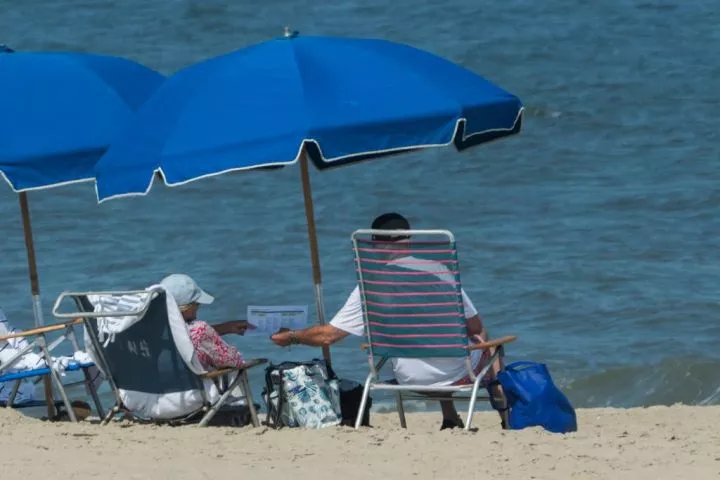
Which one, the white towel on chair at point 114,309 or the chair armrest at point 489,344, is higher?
the white towel on chair at point 114,309

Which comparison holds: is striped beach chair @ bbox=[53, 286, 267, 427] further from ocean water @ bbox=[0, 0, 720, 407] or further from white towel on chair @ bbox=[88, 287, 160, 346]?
ocean water @ bbox=[0, 0, 720, 407]

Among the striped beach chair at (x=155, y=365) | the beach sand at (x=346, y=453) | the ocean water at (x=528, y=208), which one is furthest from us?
the ocean water at (x=528, y=208)

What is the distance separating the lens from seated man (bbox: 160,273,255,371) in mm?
6543

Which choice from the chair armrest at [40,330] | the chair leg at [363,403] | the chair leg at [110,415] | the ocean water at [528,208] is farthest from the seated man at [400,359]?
the ocean water at [528,208]

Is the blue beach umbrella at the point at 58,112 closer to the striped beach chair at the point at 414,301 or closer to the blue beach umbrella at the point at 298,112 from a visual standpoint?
the blue beach umbrella at the point at 298,112

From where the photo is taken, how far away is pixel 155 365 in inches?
259

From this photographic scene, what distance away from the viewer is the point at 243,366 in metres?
6.54

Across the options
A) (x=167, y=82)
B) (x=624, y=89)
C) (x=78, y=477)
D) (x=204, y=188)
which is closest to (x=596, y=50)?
(x=624, y=89)

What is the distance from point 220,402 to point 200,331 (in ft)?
0.98

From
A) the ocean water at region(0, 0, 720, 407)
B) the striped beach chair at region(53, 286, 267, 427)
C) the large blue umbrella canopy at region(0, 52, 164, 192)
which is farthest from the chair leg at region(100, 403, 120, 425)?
the ocean water at region(0, 0, 720, 407)

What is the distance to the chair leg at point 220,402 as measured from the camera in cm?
655

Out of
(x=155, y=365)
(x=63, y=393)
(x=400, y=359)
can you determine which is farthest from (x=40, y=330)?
(x=400, y=359)

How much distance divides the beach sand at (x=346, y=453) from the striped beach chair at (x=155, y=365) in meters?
0.10

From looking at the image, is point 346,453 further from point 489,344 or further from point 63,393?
point 63,393
